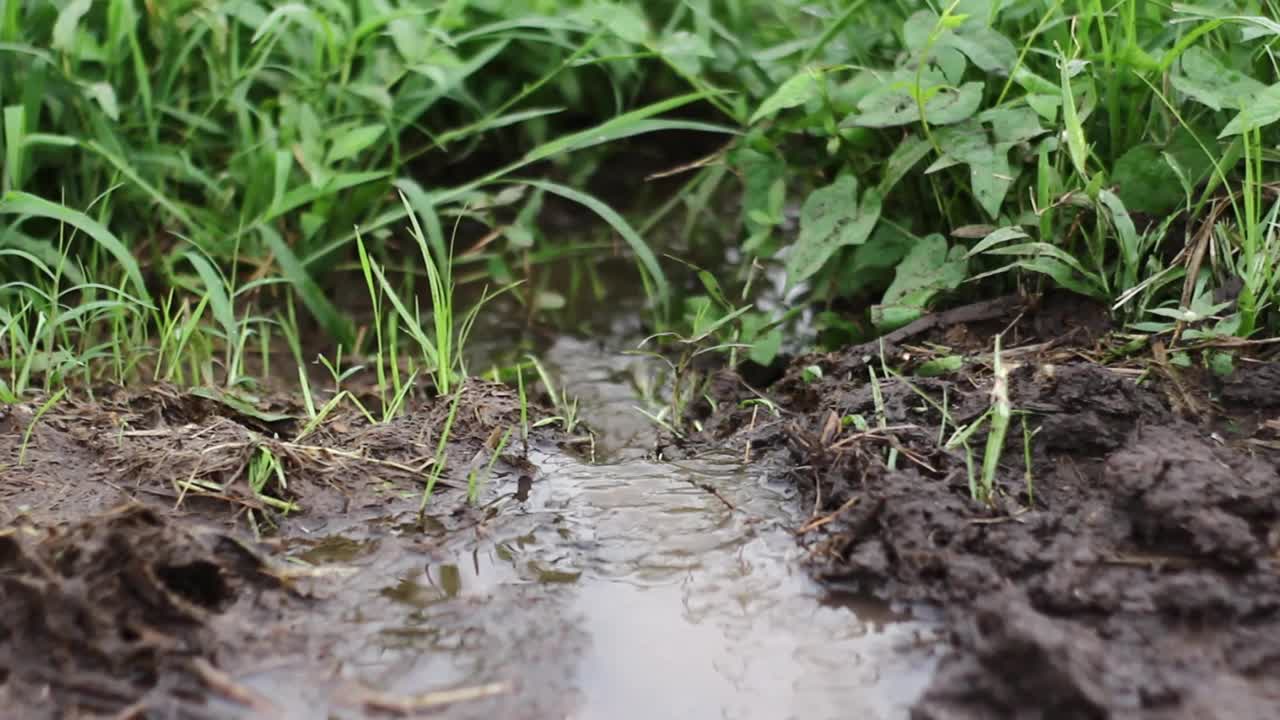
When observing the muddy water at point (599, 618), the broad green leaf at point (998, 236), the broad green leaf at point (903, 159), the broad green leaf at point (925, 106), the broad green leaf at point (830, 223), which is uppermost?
the broad green leaf at point (925, 106)

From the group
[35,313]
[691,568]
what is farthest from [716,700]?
[35,313]

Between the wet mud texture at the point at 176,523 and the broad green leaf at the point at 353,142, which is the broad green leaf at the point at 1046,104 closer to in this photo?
the wet mud texture at the point at 176,523

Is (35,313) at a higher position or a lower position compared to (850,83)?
lower

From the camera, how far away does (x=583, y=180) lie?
3672mm

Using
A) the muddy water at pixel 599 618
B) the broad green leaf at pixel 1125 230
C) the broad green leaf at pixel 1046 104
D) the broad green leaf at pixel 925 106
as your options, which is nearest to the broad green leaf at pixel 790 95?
the broad green leaf at pixel 925 106

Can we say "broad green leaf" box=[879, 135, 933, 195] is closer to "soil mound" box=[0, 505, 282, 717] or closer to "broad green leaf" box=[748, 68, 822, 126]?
"broad green leaf" box=[748, 68, 822, 126]

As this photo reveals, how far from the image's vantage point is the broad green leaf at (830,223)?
2.60 m

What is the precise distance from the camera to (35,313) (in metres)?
2.78

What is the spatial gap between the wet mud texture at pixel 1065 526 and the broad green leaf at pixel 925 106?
45cm

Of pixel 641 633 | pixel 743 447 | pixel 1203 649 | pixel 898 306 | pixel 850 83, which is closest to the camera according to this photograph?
pixel 1203 649

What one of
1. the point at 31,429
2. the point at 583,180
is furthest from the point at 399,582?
the point at 583,180

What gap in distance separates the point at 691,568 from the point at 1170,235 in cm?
125

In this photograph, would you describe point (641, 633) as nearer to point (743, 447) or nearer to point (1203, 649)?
point (743, 447)

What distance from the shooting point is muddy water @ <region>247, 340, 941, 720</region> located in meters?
1.67
